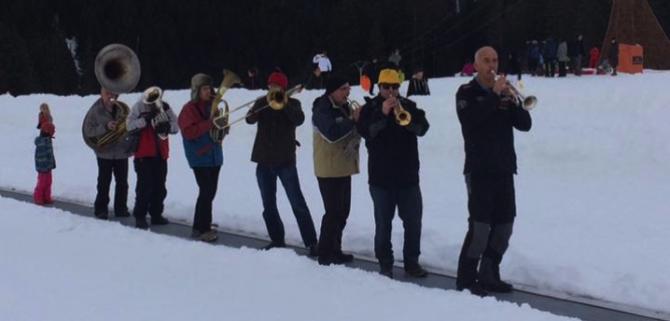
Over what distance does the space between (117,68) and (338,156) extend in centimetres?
437

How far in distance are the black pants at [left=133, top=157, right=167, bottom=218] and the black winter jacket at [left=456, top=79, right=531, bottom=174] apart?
451 cm

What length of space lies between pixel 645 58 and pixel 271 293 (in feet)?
89.3

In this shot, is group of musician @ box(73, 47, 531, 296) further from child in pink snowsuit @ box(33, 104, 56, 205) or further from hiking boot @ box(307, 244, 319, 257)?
child in pink snowsuit @ box(33, 104, 56, 205)

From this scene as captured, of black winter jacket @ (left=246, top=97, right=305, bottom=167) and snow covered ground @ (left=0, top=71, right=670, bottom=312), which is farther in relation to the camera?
black winter jacket @ (left=246, top=97, right=305, bottom=167)

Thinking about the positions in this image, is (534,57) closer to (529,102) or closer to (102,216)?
(102,216)

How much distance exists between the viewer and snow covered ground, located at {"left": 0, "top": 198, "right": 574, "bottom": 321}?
5.58 metres

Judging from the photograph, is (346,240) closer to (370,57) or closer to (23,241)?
(23,241)

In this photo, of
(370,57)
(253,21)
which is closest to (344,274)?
(370,57)

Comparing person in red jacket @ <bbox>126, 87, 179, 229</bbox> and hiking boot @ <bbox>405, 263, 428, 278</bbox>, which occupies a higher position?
person in red jacket @ <bbox>126, 87, 179, 229</bbox>

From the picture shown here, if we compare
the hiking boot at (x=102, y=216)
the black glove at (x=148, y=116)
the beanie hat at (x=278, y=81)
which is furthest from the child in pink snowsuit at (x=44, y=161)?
the beanie hat at (x=278, y=81)

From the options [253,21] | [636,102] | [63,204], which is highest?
[253,21]

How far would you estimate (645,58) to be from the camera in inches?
1180

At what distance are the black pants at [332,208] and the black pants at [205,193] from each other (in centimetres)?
179

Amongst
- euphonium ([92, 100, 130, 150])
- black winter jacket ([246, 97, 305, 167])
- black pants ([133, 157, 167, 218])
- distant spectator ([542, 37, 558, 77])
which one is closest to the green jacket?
black winter jacket ([246, 97, 305, 167])
